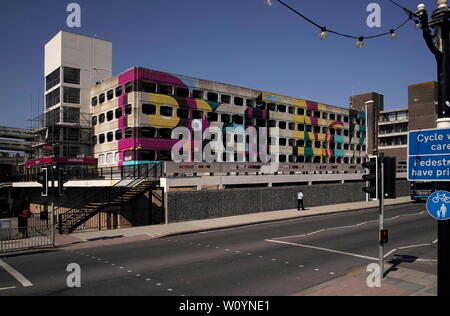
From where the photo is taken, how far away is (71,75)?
4644 centimetres

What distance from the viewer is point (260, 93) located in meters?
51.2

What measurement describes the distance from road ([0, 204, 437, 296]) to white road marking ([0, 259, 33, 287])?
3cm

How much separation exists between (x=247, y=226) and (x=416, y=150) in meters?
15.7

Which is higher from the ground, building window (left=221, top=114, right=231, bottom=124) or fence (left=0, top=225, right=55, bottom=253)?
building window (left=221, top=114, right=231, bottom=124)

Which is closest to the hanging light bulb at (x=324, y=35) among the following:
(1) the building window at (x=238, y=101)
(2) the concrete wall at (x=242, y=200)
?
(2) the concrete wall at (x=242, y=200)

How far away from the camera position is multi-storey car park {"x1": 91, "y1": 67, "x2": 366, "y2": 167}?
3906 centimetres

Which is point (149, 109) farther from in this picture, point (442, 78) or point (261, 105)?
point (442, 78)

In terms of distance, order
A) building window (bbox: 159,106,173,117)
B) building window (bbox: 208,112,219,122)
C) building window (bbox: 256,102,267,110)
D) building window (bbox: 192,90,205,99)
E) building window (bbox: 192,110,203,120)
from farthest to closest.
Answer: building window (bbox: 256,102,267,110), building window (bbox: 208,112,219,122), building window (bbox: 192,90,205,99), building window (bbox: 192,110,203,120), building window (bbox: 159,106,173,117)

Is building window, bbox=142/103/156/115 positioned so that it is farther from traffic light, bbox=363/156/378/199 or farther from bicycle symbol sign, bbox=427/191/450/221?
bicycle symbol sign, bbox=427/191/450/221

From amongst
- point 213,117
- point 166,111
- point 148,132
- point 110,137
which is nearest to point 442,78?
point 148,132

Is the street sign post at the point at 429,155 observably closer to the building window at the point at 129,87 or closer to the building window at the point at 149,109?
the building window at the point at 149,109

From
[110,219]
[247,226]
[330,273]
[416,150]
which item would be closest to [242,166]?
[247,226]

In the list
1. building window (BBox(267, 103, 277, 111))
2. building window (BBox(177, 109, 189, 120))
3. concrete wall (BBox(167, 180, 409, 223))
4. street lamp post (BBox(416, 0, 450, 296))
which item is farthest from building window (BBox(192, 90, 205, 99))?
street lamp post (BBox(416, 0, 450, 296))

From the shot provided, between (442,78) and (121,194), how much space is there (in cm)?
1979
